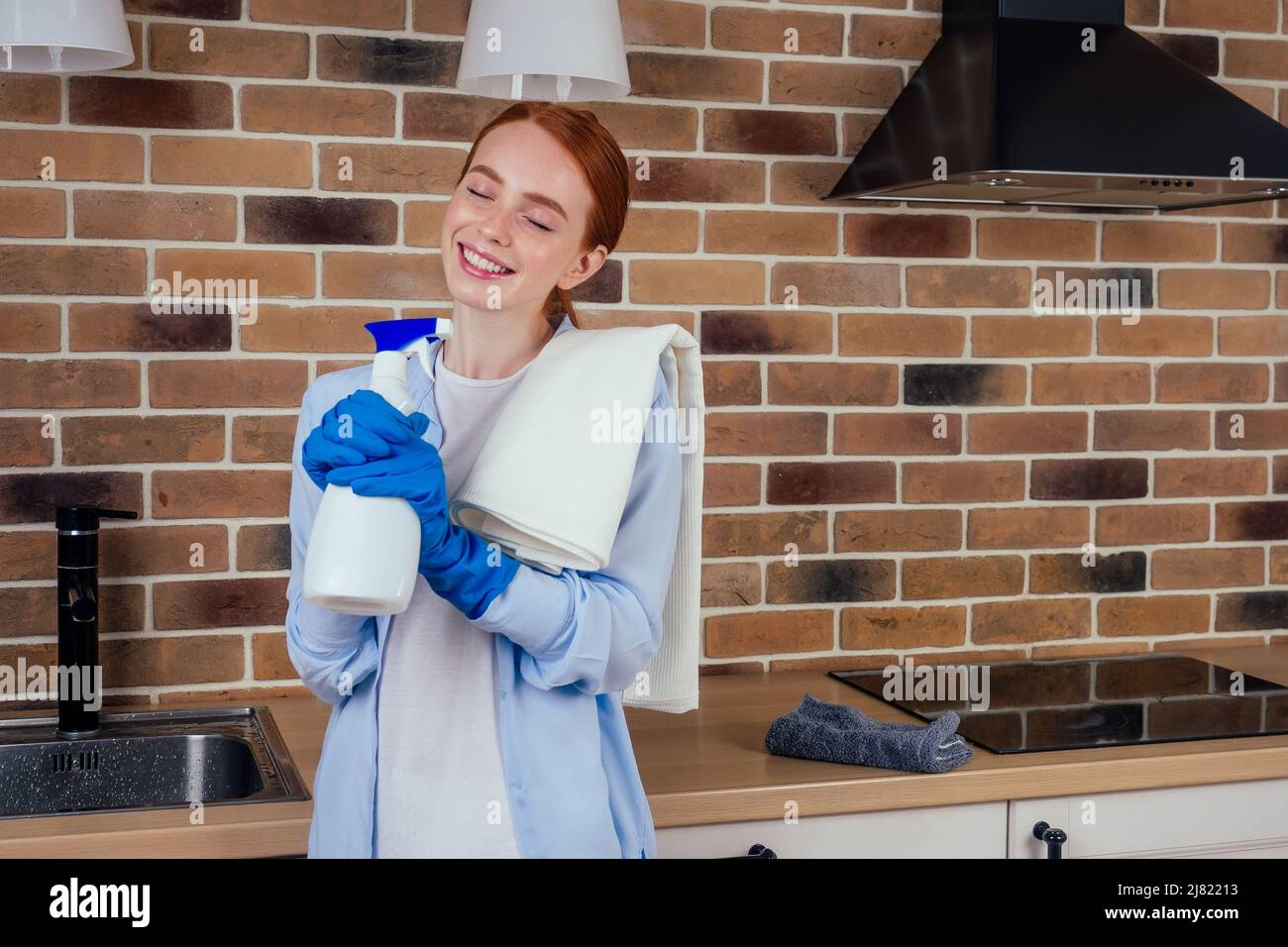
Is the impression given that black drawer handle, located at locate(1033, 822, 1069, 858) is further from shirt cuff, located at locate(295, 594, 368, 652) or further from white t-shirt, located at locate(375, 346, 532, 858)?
shirt cuff, located at locate(295, 594, 368, 652)

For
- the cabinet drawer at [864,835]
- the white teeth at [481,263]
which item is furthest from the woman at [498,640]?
the cabinet drawer at [864,835]

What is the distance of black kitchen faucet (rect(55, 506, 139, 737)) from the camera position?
1.75 metres

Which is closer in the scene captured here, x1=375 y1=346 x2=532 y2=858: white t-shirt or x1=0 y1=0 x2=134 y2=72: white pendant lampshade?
x1=375 y1=346 x2=532 y2=858: white t-shirt

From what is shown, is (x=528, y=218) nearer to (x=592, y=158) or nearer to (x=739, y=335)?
(x=592, y=158)

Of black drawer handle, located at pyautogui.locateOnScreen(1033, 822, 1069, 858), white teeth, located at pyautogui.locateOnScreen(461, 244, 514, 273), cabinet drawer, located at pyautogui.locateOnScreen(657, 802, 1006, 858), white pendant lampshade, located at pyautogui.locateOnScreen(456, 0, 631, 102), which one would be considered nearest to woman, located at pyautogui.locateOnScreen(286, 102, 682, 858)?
white teeth, located at pyautogui.locateOnScreen(461, 244, 514, 273)

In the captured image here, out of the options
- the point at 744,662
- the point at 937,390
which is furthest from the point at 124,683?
the point at 937,390

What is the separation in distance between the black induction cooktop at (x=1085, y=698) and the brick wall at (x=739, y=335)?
0.29 feet

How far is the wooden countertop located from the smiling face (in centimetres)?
63

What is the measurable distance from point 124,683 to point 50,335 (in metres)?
0.52

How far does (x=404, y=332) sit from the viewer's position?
3.67 feet

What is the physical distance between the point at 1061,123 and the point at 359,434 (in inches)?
47.1

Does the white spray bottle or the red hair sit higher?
the red hair

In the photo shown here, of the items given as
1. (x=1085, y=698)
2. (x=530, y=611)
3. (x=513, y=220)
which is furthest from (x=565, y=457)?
(x=1085, y=698)

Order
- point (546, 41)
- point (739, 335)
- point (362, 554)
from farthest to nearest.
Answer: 1. point (739, 335)
2. point (546, 41)
3. point (362, 554)
